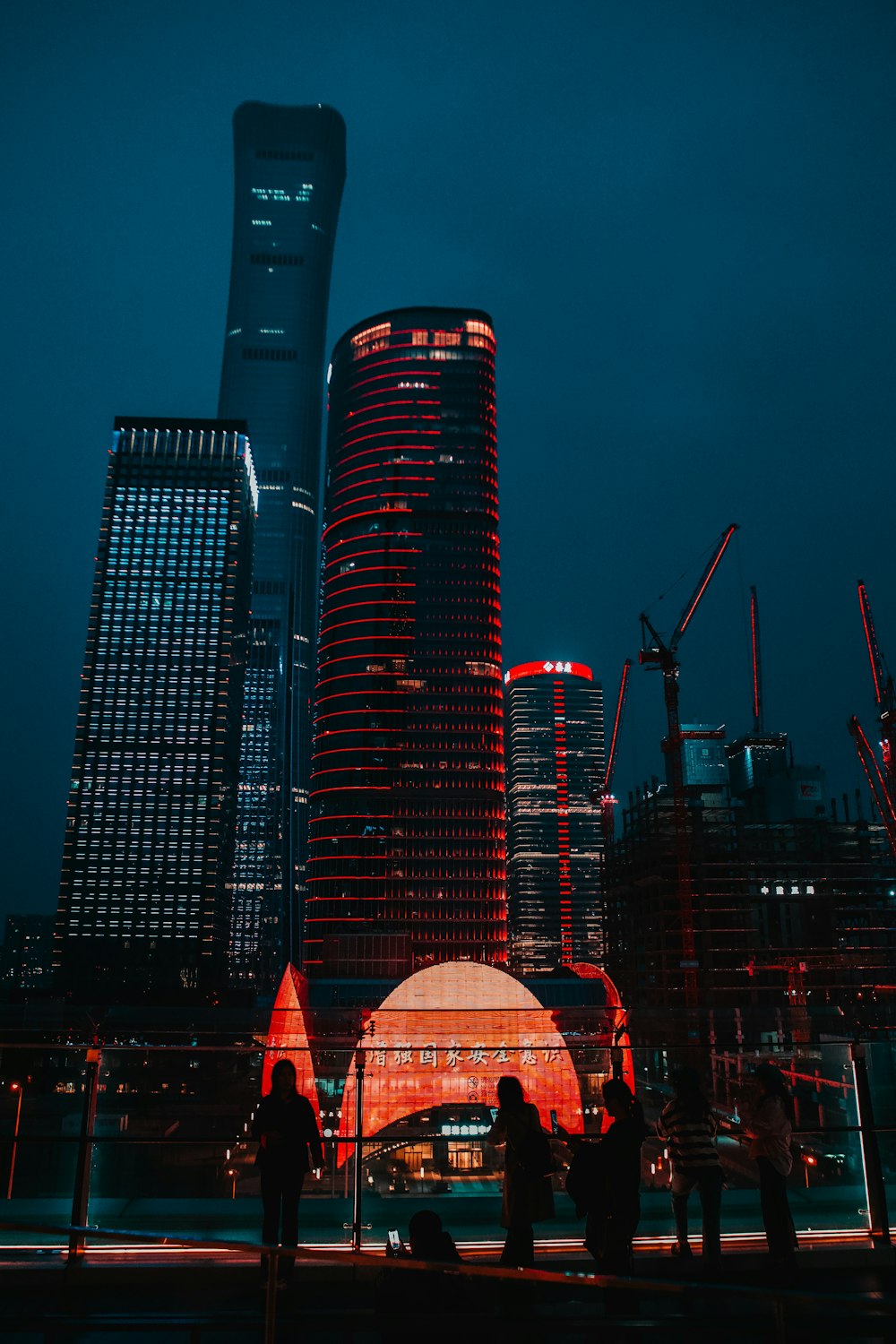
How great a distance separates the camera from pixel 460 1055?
17.6m

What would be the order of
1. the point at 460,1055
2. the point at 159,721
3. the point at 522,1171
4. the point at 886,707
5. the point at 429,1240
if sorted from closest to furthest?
1. the point at 429,1240
2. the point at 522,1171
3. the point at 460,1055
4. the point at 886,707
5. the point at 159,721

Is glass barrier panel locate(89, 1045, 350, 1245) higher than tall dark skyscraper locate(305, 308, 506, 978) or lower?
lower

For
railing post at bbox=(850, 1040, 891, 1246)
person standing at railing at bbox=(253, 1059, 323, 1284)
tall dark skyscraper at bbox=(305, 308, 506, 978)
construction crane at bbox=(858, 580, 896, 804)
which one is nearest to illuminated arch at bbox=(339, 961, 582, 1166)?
person standing at railing at bbox=(253, 1059, 323, 1284)

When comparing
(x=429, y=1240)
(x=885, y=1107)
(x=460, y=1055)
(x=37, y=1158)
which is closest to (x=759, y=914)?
(x=460, y=1055)

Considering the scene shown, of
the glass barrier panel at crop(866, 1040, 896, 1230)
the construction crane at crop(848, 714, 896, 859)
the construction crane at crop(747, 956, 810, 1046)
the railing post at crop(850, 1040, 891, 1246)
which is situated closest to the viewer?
the railing post at crop(850, 1040, 891, 1246)

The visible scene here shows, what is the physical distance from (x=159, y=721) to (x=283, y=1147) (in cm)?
16404

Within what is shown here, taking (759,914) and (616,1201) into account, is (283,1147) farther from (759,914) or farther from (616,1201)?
(759,914)

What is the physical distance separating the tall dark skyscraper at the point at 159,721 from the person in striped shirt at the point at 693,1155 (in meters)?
156

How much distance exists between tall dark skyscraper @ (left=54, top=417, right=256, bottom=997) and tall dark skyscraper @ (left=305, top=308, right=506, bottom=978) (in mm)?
37830

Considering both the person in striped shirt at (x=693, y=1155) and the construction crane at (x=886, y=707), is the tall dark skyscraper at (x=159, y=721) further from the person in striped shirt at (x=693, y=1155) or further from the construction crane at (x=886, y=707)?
the person in striped shirt at (x=693, y=1155)

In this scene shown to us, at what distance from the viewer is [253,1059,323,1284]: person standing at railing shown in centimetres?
653

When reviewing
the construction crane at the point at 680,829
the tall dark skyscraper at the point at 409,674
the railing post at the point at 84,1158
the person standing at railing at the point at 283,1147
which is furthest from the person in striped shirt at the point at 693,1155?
the tall dark skyscraper at the point at 409,674

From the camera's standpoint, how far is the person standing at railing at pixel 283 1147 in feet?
21.4

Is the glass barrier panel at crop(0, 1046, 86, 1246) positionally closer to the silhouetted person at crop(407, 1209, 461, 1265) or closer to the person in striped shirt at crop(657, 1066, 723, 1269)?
the silhouetted person at crop(407, 1209, 461, 1265)
